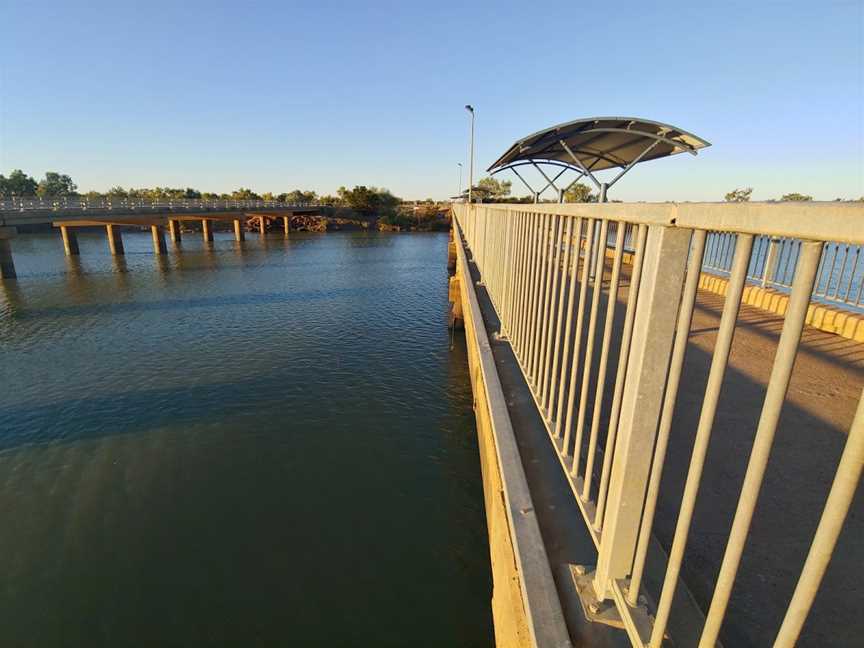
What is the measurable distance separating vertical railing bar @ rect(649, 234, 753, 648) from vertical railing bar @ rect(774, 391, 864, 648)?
353 mm

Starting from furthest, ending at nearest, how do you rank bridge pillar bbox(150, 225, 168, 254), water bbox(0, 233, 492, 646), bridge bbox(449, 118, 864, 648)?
bridge pillar bbox(150, 225, 168, 254) → water bbox(0, 233, 492, 646) → bridge bbox(449, 118, 864, 648)

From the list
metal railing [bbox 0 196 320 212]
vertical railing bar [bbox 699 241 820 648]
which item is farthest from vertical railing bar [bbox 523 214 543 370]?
metal railing [bbox 0 196 320 212]

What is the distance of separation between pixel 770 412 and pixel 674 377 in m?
0.52

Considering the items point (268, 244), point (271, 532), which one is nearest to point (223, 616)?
point (271, 532)

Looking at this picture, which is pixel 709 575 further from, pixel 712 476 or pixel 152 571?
pixel 152 571

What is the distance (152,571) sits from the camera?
556 centimetres

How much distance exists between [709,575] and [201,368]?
40.7 feet

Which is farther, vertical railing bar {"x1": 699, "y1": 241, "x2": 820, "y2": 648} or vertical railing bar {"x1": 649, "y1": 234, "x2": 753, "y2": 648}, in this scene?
vertical railing bar {"x1": 649, "y1": 234, "x2": 753, "y2": 648}

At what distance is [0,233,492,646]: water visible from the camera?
504 cm

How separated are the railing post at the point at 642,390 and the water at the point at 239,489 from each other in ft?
11.9

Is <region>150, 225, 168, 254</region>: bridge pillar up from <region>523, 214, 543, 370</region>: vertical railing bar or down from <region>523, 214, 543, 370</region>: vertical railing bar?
down

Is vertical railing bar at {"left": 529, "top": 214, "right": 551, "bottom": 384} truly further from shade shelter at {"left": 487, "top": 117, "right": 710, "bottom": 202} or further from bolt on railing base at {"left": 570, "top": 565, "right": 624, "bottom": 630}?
shade shelter at {"left": 487, "top": 117, "right": 710, "bottom": 202}

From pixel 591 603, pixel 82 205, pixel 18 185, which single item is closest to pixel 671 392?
pixel 591 603

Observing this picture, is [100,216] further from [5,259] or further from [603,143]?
[603,143]
